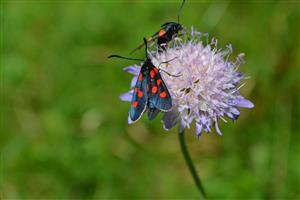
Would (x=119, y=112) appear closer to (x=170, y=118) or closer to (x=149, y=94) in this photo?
A: (x=170, y=118)

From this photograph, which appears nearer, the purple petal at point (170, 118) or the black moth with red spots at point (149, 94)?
the black moth with red spots at point (149, 94)

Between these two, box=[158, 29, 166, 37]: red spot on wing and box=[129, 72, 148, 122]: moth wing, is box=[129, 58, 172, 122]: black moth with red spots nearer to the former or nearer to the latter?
box=[129, 72, 148, 122]: moth wing

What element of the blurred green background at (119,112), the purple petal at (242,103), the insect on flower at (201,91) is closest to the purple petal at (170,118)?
the insect on flower at (201,91)

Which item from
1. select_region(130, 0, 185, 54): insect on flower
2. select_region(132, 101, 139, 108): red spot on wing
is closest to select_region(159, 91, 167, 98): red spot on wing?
select_region(132, 101, 139, 108): red spot on wing

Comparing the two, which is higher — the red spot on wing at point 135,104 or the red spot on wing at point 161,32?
the red spot on wing at point 161,32

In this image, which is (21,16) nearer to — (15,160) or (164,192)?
(15,160)

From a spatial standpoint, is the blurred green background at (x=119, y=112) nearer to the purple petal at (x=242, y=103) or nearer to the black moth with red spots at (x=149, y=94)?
the purple petal at (x=242, y=103)
